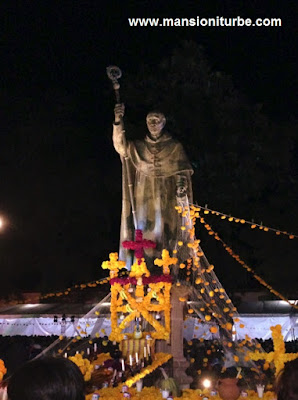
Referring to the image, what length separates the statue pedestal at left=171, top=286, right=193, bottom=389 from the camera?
11.0 m

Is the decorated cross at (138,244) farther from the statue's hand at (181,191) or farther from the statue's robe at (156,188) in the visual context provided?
the statue's hand at (181,191)

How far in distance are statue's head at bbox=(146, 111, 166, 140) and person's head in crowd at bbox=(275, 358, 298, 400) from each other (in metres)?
10.6

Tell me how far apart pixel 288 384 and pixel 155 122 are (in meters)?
10.8

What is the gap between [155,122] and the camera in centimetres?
1280

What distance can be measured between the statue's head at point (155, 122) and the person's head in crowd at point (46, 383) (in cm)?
1061

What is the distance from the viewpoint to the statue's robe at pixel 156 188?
12719 mm

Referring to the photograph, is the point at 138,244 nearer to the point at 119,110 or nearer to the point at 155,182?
the point at 155,182

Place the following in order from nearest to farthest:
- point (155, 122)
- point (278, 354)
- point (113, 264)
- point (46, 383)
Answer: point (46, 383) < point (278, 354) < point (113, 264) < point (155, 122)

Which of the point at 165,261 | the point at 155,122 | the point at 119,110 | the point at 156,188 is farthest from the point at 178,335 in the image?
the point at 119,110

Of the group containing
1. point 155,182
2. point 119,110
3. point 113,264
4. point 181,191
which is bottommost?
point 113,264

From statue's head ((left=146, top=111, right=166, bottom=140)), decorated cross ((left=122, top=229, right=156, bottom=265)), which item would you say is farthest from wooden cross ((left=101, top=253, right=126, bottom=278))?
statue's head ((left=146, top=111, right=166, bottom=140))

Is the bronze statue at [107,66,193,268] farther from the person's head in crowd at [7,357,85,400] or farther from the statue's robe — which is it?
the person's head in crowd at [7,357,85,400]

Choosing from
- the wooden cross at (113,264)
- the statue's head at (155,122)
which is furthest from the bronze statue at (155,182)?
the wooden cross at (113,264)

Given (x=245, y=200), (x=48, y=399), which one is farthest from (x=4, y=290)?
(x=48, y=399)
